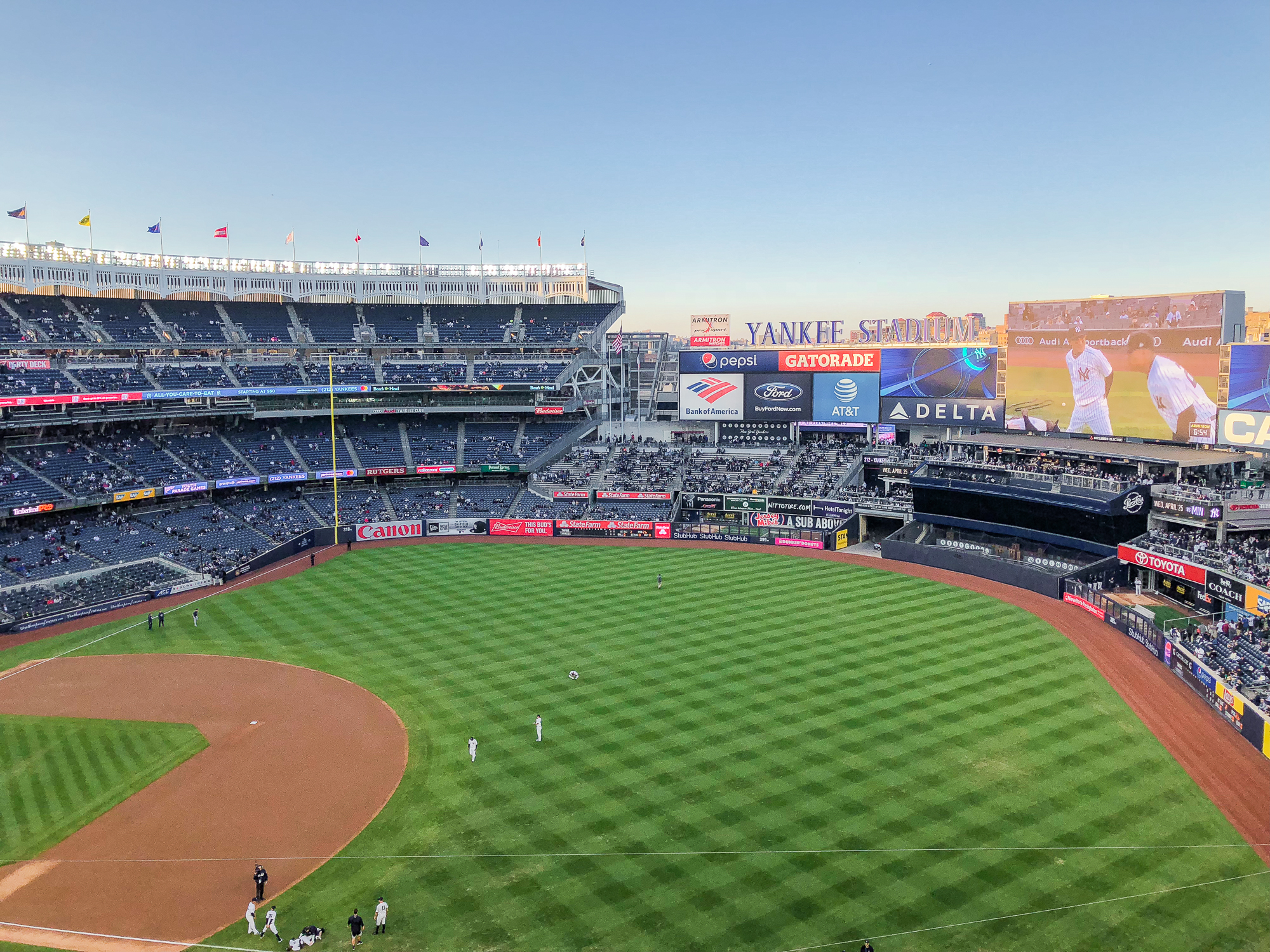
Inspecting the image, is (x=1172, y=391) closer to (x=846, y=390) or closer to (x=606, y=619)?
(x=846, y=390)

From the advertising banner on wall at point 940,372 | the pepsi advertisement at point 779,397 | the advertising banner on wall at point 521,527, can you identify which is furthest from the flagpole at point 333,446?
the advertising banner on wall at point 940,372

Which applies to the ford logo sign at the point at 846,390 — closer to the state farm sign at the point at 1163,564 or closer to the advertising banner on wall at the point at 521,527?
the advertising banner on wall at the point at 521,527

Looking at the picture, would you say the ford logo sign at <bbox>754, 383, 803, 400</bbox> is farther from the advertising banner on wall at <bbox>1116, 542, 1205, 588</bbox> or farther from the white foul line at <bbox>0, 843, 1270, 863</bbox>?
the white foul line at <bbox>0, 843, 1270, 863</bbox>

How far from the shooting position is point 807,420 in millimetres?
67375

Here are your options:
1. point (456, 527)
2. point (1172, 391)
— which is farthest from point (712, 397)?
point (1172, 391)

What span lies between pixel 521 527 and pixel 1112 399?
126 ft

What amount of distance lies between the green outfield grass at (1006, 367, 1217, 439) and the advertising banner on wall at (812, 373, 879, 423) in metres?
10.4

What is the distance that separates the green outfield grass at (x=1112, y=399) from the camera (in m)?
49.0

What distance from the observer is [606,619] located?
134 ft

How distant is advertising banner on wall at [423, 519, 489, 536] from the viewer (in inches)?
2438

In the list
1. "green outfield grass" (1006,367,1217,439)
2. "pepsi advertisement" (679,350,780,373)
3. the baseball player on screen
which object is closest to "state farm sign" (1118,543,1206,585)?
the baseball player on screen

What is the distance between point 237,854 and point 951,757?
1988cm

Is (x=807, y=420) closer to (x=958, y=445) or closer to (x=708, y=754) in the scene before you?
(x=958, y=445)

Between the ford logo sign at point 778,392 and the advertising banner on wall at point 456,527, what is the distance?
930 inches
